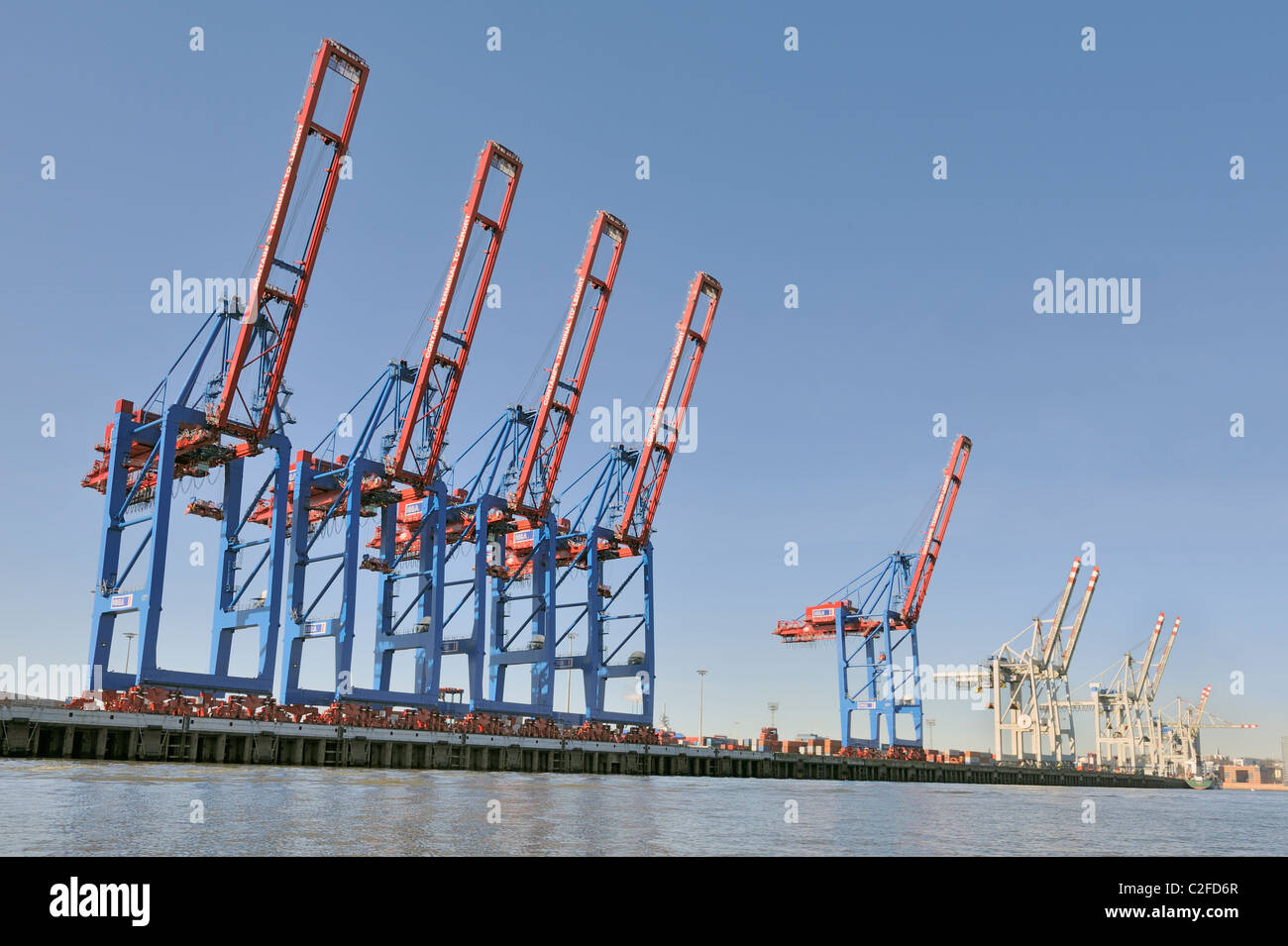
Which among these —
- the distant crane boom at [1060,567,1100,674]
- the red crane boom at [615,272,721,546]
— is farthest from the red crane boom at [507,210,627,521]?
the distant crane boom at [1060,567,1100,674]

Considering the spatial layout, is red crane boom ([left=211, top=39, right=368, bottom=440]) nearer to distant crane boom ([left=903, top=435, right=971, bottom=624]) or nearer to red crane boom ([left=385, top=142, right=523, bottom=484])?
red crane boom ([left=385, top=142, right=523, bottom=484])

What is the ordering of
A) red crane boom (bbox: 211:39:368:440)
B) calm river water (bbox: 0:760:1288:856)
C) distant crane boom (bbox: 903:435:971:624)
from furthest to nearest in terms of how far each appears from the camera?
distant crane boom (bbox: 903:435:971:624) → red crane boom (bbox: 211:39:368:440) → calm river water (bbox: 0:760:1288:856)

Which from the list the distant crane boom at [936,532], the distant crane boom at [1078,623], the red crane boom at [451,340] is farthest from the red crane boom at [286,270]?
the distant crane boom at [1078,623]


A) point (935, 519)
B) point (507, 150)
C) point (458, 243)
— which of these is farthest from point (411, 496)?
point (935, 519)

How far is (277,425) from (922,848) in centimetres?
4039

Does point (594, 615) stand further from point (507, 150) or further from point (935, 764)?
point (935, 764)

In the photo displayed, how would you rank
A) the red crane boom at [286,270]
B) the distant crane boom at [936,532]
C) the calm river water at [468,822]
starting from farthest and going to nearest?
the distant crane boom at [936,532] → the red crane boom at [286,270] → the calm river water at [468,822]

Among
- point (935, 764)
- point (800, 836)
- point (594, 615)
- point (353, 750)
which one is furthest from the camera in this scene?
point (935, 764)

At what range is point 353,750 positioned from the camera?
49156 millimetres

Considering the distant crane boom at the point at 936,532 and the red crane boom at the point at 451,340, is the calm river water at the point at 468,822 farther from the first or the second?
the distant crane boom at the point at 936,532

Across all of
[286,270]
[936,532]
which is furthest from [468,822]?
[936,532]

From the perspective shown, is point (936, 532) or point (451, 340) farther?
point (936, 532)

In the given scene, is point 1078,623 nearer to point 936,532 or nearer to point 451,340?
point 936,532

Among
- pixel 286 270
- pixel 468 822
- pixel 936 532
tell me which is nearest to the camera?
pixel 468 822
